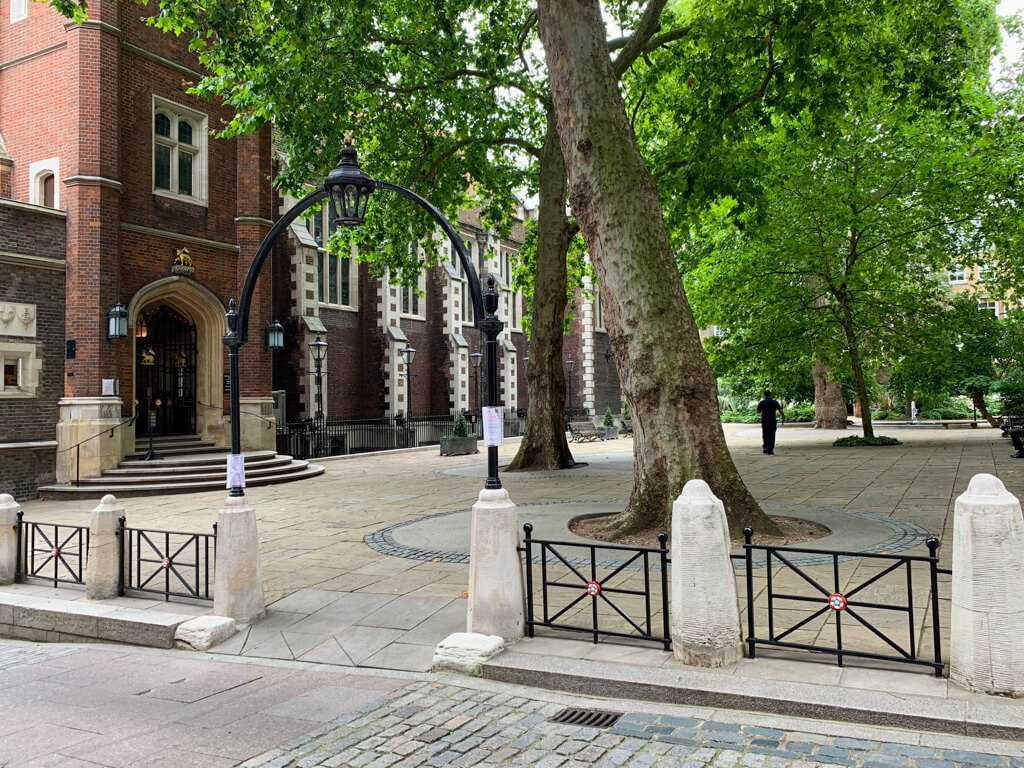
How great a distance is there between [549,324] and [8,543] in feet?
38.9

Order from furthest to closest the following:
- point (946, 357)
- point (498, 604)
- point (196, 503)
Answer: point (946, 357) < point (196, 503) < point (498, 604)

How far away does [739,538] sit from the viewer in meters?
8.23

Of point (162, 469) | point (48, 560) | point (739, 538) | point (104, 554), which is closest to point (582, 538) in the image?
point (739, 538)

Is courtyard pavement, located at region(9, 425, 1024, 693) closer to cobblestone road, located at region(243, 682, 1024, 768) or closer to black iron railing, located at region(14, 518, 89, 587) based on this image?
black iron railing, located at region(14, 518, 89, 587)

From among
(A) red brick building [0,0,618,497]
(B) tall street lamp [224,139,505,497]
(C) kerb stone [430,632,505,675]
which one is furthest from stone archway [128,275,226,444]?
(C) kerb stone [430,632,505,675]

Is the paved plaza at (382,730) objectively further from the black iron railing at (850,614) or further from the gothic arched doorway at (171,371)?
the gothic arched doorway at (171,371)

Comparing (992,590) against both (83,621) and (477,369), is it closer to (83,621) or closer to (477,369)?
(83,621)

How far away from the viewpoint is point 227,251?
19422mm

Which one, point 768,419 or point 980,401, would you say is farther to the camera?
point 980,401

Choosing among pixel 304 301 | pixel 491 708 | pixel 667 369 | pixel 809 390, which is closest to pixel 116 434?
pixel 304 301

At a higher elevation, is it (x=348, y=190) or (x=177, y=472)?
(x=348, y=190)

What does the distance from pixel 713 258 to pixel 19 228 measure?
58.5 feet

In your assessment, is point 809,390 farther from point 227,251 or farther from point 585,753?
point 585,753

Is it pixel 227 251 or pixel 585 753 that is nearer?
pixel 585 753
